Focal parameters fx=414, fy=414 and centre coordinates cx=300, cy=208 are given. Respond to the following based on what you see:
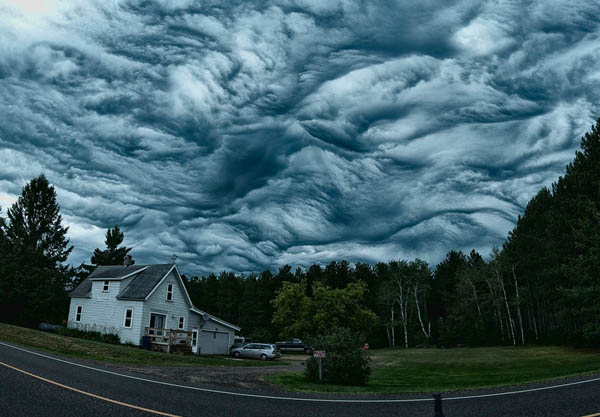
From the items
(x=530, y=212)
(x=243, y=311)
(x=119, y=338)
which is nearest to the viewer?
(x=119, y=338)

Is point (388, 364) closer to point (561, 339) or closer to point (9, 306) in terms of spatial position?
point (561, 339)

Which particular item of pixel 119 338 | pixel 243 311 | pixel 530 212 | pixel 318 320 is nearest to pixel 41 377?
pixel 318 320

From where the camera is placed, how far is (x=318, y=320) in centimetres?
3300

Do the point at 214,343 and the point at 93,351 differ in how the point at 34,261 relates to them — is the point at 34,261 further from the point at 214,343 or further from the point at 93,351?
the point at 93,351

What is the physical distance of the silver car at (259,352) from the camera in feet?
130

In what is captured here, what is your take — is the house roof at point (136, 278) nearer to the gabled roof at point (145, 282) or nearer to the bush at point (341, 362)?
the gabled roof at point (145, 282)

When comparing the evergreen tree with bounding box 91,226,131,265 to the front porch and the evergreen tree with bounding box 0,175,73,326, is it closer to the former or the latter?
the evergreen tree with bounding box 0,175,73,326

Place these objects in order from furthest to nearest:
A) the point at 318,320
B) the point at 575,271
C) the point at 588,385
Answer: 1. the point at 575,271
2. the point at 318,320
3. the point at 588,385

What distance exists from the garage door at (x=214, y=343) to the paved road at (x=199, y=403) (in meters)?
28.2

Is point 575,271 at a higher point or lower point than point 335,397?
higher

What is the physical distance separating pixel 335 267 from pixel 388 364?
53263mm

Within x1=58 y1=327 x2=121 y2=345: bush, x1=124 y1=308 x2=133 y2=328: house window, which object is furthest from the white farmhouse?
x1=58 y1=327 x2=121 y2=345: bush

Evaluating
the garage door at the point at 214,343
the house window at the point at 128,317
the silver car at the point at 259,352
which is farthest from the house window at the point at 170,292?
the silver car at the point at 259,352

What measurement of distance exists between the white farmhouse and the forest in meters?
7.05
